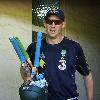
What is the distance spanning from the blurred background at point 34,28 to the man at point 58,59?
87.4 inches

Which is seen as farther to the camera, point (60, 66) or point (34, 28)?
point (34, 28)

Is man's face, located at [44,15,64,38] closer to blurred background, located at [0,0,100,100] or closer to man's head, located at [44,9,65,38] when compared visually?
man's head, located at [44,9,65,38]

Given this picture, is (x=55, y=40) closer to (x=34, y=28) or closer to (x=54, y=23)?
(x=54, y=23)

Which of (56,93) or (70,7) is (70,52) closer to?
(56,93)

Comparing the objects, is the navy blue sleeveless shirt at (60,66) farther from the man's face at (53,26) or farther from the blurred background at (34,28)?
the blurred background at (34,28)

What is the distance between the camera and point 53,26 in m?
4.34

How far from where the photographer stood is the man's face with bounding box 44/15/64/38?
435cm

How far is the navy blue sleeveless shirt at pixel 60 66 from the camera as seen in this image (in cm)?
429

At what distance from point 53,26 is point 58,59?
36 centimetres

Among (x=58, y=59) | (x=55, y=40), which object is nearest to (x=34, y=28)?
(x=55, y=40)

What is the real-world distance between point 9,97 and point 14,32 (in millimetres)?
1103

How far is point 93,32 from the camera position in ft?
24.1

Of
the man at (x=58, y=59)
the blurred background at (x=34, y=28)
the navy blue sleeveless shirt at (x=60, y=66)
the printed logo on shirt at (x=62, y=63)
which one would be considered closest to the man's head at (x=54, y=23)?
the man at (x=58, y=59)

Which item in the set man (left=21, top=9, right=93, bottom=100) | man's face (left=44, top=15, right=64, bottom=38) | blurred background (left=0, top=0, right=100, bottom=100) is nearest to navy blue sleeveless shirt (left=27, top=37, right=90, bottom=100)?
man (left=21, top=9, right=93, bottom=100)
